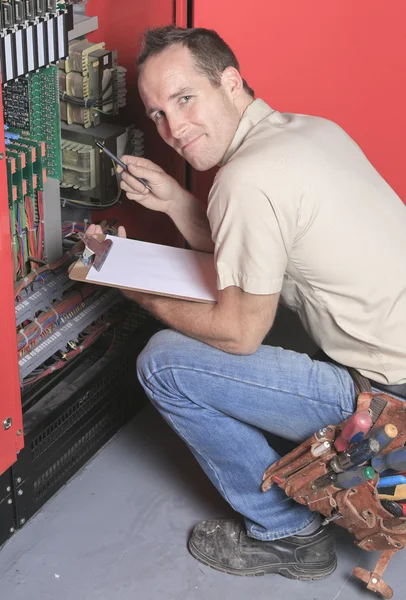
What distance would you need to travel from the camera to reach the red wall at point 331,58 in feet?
7.58

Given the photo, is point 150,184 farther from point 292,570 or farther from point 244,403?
point 292,570

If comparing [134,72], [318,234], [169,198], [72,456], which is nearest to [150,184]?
[169,198]

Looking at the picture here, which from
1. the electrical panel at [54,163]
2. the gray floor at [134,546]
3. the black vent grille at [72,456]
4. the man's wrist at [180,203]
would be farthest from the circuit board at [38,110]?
the gray floor at [134,546]

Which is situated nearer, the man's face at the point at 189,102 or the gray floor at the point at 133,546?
the man's face at the point at 189,102

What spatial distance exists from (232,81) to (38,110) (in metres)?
0.48

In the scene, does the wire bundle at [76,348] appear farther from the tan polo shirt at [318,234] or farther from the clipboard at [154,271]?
the tan polo shirt at [318,234]

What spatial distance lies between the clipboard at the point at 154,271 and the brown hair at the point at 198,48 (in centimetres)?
42

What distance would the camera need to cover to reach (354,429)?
1.70 m

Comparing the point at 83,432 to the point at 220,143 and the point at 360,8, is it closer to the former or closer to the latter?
the point at 220,143

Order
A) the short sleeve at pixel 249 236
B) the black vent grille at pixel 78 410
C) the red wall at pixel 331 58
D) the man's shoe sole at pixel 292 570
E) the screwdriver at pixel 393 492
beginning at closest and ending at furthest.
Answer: the short sleeve at pixel 249 236 < the screwdriver at pixel 393 492 < the man's shoe sole at pixel 292 570 < the black vent grille at pixel 78 410 < the red wall at pixel 331 58

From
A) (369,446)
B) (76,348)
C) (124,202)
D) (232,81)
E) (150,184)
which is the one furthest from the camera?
(124,202)

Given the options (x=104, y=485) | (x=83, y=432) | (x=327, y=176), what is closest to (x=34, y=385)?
(x=83, y=432)

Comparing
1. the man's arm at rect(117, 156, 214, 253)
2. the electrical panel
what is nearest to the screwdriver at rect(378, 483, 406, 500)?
the man's arm at rect(117, 156, 214, 253)

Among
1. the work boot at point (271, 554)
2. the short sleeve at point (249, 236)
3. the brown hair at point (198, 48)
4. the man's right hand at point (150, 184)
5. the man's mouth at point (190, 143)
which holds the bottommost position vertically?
the work boot at point (271, 554)
